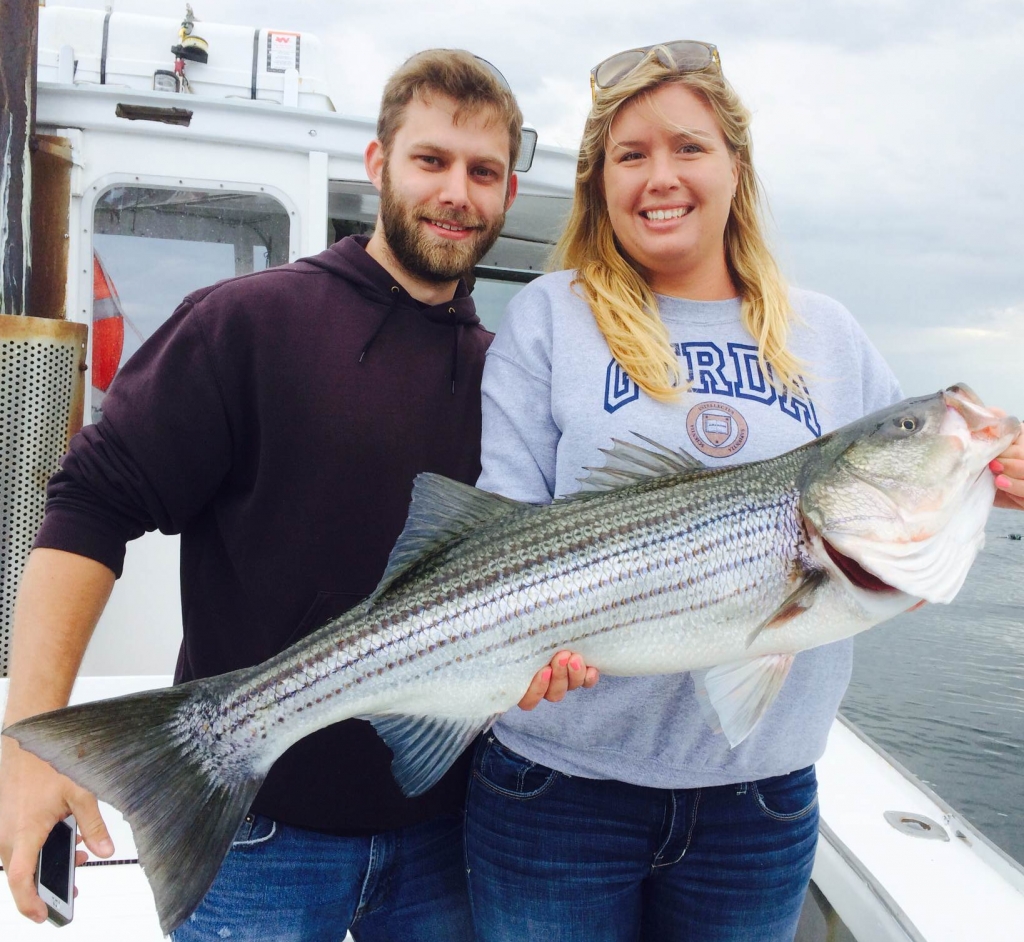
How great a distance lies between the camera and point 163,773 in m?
1.82

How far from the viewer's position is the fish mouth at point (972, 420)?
1.96 meters

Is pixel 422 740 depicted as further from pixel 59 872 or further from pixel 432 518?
pixel 59 872

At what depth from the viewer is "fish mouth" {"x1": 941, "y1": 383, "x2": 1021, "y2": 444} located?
1959mm

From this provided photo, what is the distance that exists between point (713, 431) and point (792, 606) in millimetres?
516

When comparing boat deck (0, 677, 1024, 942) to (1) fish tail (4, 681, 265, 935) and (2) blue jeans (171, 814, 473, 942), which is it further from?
(1) fish tail (4, 681, 265, 935)

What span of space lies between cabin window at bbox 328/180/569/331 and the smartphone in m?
3.39

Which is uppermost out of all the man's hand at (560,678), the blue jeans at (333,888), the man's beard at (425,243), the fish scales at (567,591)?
the man's beard at (425,243)

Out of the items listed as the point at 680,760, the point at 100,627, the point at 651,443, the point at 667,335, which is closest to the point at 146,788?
the point at 680,760

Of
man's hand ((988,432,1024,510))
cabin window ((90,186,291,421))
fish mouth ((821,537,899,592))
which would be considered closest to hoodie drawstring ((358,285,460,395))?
fish mouth ((821,537,899,592))

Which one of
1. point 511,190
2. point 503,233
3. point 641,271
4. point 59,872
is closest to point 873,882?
point 641,271

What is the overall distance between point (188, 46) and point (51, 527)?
394 cm

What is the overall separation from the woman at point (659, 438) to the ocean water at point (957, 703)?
4908 millimetres

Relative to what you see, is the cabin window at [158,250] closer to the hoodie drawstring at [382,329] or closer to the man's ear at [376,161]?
the man's ear at [376,161]

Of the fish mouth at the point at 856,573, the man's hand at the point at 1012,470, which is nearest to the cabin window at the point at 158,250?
the fish mouth at the point at 856,573
